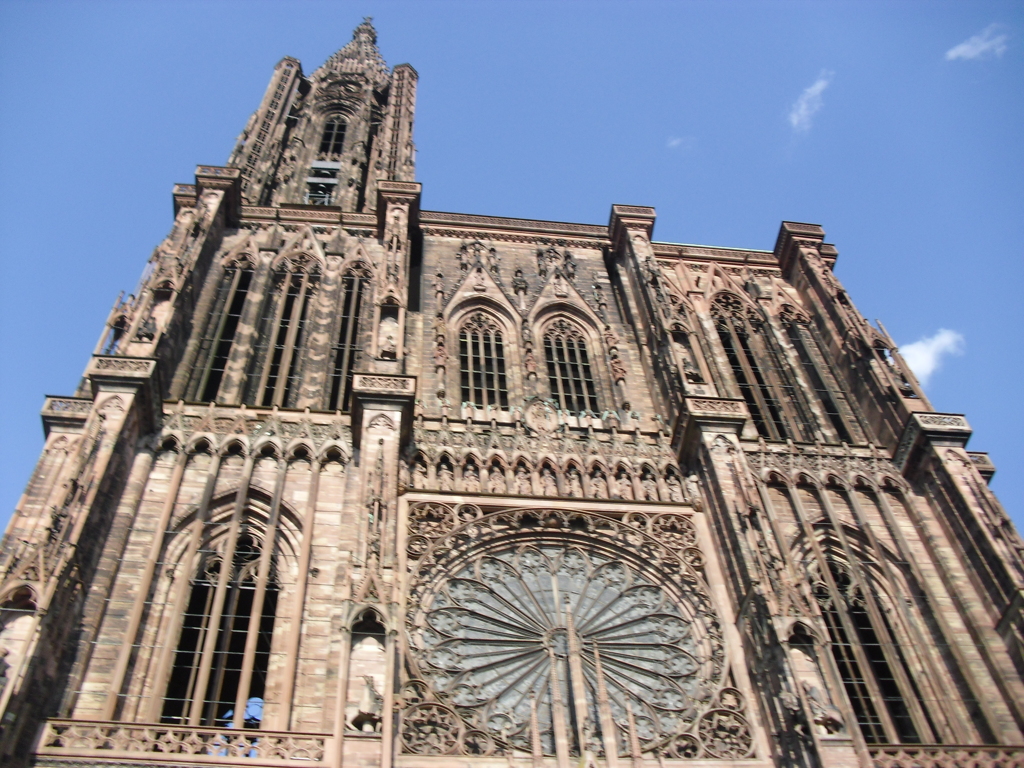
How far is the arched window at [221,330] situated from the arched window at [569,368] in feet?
24.5

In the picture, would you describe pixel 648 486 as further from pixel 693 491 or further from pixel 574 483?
pixel 574 483

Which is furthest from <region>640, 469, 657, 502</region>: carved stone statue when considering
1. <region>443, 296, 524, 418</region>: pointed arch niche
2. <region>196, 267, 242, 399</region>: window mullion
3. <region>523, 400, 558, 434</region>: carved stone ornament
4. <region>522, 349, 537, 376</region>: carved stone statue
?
<region>196, 267, 242, 399</region>: window mullion

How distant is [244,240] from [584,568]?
13.8 meters

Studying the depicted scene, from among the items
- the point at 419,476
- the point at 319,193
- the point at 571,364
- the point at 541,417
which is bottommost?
the point at 419,476

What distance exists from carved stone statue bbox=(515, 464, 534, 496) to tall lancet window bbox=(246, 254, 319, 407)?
5.14 m

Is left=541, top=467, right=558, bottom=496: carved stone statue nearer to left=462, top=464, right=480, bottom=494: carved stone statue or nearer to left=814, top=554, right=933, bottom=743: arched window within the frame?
left=462, top=464, right=480, bottom=494: carved stone statue

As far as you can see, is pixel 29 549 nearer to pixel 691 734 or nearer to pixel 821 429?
pixel 691 734

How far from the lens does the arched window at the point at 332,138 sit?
34.3 m

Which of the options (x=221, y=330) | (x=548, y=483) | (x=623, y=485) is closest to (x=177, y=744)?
(x=548, y=483)

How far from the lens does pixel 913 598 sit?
1845 centimetres

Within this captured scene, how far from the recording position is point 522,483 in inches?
768

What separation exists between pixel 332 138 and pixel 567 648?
23.9 metres

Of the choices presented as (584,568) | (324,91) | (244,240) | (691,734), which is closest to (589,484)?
(584,568)

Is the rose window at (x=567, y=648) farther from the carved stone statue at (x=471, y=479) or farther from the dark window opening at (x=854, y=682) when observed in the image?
the dark window opening at (x=854, y=682)
